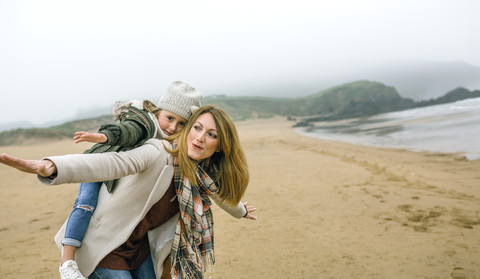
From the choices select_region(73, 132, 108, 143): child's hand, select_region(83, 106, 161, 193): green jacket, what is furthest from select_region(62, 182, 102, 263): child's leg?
select_region(73, 132, 108, 143): child's hand

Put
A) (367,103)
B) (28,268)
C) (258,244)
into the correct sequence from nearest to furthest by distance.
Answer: (28,268)
(258,244)
(367,103)

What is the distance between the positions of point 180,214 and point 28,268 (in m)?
3.25

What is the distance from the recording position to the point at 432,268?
11.9 ft

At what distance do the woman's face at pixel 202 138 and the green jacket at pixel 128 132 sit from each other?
273 mm

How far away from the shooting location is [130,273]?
2.11m

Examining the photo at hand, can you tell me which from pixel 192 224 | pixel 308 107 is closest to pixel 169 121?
pixel 192 224

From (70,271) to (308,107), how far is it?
71.6 meters

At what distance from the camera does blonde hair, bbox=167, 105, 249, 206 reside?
2.19 metres

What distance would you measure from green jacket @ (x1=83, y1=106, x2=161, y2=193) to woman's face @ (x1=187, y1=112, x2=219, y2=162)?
0.89 feet

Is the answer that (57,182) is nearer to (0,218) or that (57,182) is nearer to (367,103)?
(0,218)

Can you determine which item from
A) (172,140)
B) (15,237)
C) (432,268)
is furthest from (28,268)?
(432,268)

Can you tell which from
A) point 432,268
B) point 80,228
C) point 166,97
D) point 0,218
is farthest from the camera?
point 0,218

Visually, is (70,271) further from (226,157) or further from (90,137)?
(226,157)

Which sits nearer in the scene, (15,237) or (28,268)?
(28,268)
